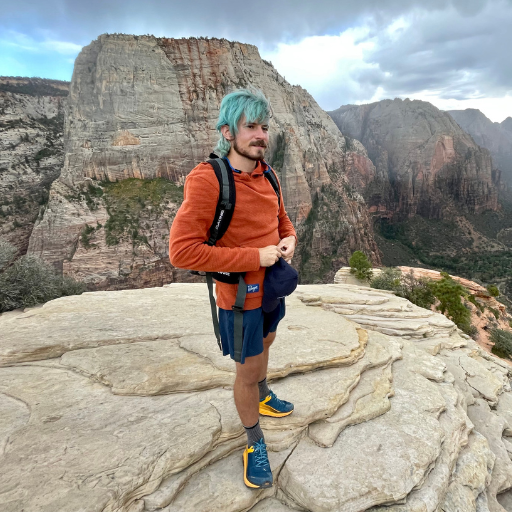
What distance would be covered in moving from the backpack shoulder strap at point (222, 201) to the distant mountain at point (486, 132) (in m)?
213

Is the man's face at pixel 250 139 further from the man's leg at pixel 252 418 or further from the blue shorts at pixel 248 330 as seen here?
the man's leg at pixel 252 418

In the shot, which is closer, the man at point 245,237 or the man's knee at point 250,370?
the man at point 245,237

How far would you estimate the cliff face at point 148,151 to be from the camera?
32094 mm

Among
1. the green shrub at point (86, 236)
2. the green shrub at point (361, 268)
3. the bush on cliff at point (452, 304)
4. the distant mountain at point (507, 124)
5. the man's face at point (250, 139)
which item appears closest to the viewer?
the man's face at point (250, 139)

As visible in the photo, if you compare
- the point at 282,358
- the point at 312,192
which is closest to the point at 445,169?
the point at 312,192

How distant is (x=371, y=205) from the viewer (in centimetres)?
9369

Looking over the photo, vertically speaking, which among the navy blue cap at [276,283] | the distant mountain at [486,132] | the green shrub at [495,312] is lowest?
the green shrub at [495,312]

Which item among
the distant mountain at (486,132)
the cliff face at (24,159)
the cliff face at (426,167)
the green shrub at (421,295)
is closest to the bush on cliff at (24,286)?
the green shrub at (421,295)

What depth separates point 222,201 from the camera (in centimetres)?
192

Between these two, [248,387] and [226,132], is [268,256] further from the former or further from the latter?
[248,387]

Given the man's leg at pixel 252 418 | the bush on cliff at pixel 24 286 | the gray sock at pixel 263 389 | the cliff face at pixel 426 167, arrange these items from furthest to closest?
1. the cliff face at pixel 426 167
2. the bush on cliff at pixel 24 286
3. the gray sock at pixel 263 389
4. the man's leg at pixel 252 418

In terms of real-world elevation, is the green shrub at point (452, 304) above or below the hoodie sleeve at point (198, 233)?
below

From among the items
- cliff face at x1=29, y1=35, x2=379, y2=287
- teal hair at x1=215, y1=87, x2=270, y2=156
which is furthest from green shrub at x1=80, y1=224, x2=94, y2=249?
Answer: teal hair at x1=215, y1=87, x2=270, y2=156

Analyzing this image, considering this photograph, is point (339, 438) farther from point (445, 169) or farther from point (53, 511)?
point (445, 169)
